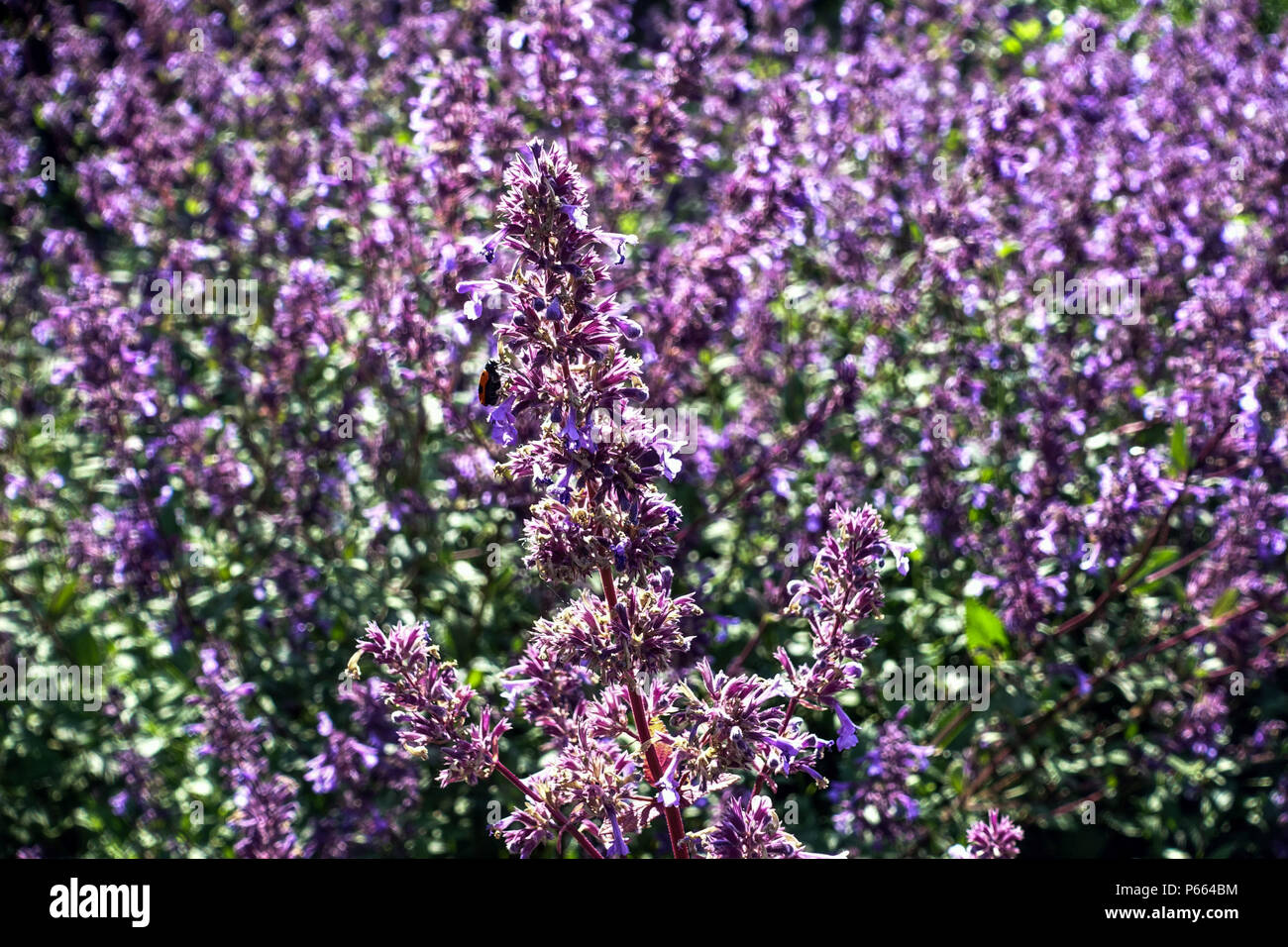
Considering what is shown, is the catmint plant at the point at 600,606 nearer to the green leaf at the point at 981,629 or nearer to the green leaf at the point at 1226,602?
the green leaf at the point at 981,629

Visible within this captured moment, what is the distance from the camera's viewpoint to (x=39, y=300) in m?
7.13

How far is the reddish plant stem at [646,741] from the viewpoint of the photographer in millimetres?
2361

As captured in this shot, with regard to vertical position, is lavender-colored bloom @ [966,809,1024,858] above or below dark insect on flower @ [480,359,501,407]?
below

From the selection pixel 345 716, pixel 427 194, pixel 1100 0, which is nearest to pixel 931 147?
pixel 427 194

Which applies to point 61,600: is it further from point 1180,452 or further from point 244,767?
point 1180,452

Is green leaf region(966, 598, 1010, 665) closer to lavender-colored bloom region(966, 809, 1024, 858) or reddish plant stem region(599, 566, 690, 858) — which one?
lavender-colored bloom region(966, 809, 1024, 858)

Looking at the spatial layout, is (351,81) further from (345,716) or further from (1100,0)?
(1100,0)

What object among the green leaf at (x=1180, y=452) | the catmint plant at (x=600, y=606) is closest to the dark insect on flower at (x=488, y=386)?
the catmint plant at (x=600, y=606)

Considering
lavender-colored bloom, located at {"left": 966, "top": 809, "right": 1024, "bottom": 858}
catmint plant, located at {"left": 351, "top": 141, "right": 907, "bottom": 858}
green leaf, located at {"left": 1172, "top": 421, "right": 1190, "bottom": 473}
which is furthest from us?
green leaf, located at {"left": 1172, "top": 421, "right": 1190, "bottom": 473}

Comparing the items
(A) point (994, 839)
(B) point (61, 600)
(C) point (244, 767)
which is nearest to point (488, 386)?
(A) point (994, 839)

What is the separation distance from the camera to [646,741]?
2.38 m

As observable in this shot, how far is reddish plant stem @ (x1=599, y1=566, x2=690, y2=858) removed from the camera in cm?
236

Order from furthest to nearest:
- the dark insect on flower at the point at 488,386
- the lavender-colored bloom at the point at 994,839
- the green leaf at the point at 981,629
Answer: the green leaf at the point at 981,629 < the dark insect on flower at the point at 488,386 < the lavender-colored bloom at the point at 994,839

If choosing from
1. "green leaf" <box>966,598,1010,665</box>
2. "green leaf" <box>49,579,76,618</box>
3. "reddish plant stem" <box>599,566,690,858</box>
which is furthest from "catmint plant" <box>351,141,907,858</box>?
"green leaf" <box>49,579,76,618</box>
